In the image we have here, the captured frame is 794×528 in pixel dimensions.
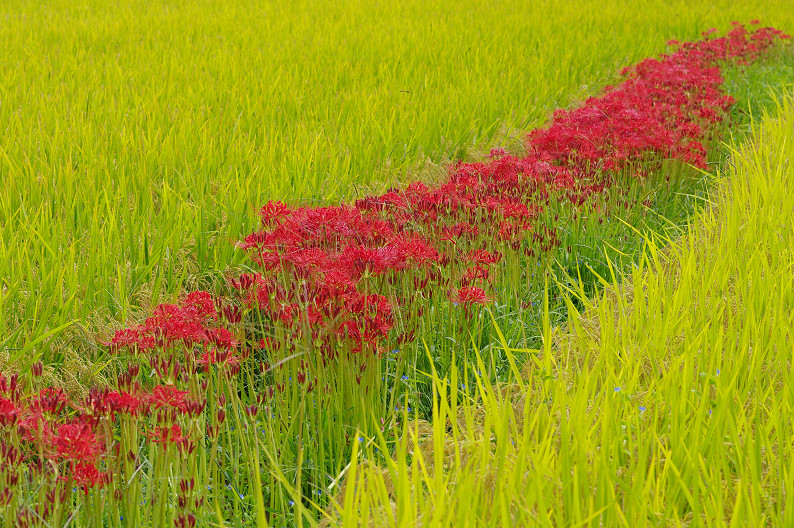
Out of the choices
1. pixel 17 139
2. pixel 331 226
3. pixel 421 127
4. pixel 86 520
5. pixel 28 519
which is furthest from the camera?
pixel 421 127

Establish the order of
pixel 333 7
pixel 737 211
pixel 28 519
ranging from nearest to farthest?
pixel 28 519, pixel 737 211, pixel 333 7

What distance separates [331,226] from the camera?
2.19 meters

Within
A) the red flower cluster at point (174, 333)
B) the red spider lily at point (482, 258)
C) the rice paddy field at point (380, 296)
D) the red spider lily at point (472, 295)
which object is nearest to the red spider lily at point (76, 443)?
the rice paddy field at point (380, 296)

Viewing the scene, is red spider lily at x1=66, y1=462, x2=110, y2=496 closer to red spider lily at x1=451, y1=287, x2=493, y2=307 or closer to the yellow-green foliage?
the yellow-green foliage

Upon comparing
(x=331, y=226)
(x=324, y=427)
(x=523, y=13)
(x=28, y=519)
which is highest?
(x=523, y=13)

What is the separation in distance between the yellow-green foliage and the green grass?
121cm

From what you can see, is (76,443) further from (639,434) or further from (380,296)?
(639,434)

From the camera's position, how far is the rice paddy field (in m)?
1.31

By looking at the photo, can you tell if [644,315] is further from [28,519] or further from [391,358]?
[28,519]

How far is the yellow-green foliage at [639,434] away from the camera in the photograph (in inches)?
47.1

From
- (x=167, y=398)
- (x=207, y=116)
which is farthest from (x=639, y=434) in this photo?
(x=207, y=116)

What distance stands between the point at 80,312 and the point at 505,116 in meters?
3.23

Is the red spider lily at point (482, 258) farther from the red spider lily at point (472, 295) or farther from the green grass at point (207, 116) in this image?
the green grass at point (207, 116)

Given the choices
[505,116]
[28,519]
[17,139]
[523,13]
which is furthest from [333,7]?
[28,519]
